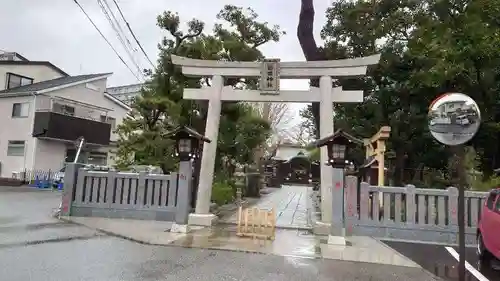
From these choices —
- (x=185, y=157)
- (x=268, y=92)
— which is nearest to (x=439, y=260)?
(x=268, y=92)

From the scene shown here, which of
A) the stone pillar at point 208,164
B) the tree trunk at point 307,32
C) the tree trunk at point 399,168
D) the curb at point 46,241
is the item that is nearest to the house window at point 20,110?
the stone pillar at point 208,164

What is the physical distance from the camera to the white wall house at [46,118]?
84.7 feet

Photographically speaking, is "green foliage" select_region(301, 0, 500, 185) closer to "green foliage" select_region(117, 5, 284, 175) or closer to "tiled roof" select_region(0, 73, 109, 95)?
"green foliage" select_region(117, 5, 284, 175)

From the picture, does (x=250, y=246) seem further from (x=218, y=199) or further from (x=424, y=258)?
(x=218, y=199)

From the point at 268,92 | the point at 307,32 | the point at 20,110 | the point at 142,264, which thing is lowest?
the point at 142,264

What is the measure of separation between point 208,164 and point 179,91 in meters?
4.90

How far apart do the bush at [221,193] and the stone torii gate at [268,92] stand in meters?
3.33

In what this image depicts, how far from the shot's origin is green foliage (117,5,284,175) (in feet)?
50.2

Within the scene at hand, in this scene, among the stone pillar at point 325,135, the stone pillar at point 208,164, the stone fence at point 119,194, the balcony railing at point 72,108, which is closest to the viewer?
the stone pillar at point 325,135

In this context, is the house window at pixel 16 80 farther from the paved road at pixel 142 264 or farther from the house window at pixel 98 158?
the paved road at pixel 142 264

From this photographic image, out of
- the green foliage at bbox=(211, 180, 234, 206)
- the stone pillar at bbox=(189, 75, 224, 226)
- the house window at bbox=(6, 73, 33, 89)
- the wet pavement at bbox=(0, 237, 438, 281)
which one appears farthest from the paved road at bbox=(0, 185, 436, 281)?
the house window at bbox=(6, 73, 33, 89)

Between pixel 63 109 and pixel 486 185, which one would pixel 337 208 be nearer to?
pixel 486 185

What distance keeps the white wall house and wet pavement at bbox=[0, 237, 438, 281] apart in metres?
20.3

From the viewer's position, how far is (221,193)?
15352 millimetres
